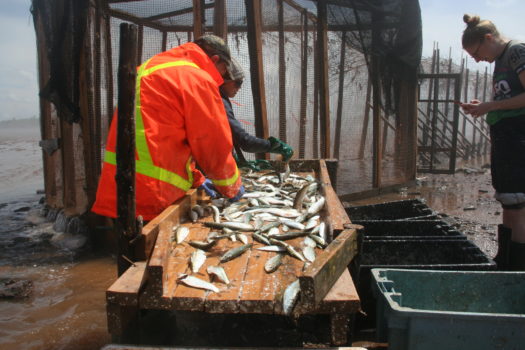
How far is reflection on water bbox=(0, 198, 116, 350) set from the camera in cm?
425

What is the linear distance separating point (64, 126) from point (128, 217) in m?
5.01

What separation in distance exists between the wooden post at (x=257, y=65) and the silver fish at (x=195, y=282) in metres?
4.47

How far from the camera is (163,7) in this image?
6918 millimetres

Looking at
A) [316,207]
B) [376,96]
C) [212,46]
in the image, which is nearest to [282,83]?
[376,96]

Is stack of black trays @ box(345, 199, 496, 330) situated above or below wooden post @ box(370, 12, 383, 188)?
below

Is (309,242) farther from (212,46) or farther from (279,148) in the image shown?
(279,148)

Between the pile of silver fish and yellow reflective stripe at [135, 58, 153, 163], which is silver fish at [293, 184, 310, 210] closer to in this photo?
the pile of silver fish

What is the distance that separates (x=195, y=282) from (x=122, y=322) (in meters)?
0.40

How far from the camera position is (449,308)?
3109 mm

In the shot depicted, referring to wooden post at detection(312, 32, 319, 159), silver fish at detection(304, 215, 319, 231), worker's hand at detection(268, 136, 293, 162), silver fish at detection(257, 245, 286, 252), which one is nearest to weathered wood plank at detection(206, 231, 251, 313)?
silver fish at detection(257, 245, 286, 252)

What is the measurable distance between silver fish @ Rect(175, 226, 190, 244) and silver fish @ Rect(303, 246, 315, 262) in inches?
32.9

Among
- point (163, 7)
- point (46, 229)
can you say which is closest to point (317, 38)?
point (163, 7)

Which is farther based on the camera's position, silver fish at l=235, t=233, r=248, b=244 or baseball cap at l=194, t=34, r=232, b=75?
baseball cap at l=194, t=34, r=232, b=75

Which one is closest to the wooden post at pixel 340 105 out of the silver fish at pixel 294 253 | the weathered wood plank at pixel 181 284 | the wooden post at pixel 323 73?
the wooden post at pixel 323 73
